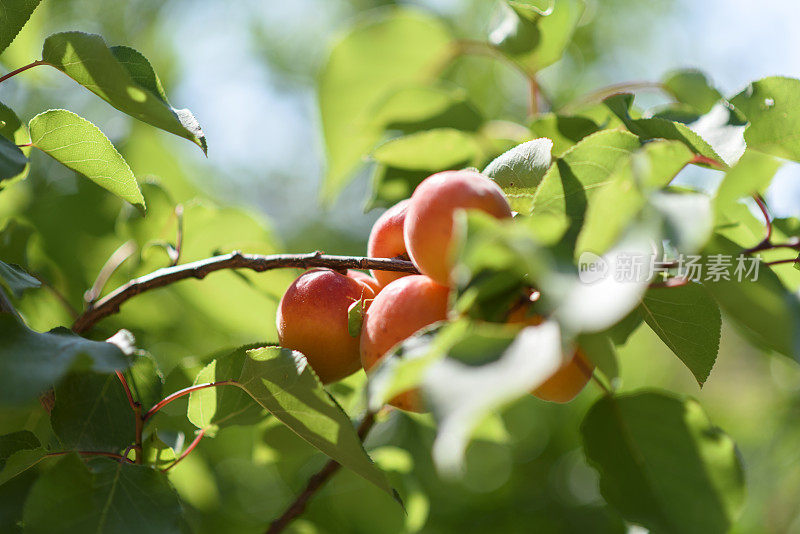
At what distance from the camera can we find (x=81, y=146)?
491mm

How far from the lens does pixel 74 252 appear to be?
0.86m

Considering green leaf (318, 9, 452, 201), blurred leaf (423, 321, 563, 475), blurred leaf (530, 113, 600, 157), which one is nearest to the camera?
blurred leaf (423, 321, 563, 475)

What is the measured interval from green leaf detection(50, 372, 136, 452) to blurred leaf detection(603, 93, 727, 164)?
46 centimetres

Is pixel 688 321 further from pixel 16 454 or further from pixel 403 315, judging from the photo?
pixel 16 454

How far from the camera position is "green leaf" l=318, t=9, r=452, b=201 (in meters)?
0.85

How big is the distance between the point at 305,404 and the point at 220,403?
12 centimetres

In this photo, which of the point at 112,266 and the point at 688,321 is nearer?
the point at 688,321

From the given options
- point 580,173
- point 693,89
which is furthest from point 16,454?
point 693,89

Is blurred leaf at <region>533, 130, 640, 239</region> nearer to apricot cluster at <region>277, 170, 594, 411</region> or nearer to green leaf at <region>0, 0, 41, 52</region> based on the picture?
apricot cluster at <region>277, 170, 594, 411</region>

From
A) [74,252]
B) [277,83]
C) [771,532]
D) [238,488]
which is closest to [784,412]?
[771,532]

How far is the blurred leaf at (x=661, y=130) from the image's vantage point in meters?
0.44

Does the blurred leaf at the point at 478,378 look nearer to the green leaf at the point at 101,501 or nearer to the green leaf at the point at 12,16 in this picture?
the green leaf at the point at 101,501

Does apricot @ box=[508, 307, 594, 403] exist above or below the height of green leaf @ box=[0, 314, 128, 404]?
below

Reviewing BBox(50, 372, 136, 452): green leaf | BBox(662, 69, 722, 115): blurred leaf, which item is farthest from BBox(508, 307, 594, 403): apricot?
BBox(662, 69, 722, 115): blurred leaf
